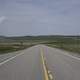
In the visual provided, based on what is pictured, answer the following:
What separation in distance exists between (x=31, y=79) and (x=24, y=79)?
0.35m

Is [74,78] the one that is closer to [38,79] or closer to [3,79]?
[38,79]

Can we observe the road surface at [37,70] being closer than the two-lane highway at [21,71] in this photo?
No

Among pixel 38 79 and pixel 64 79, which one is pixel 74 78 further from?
pixel 38 79

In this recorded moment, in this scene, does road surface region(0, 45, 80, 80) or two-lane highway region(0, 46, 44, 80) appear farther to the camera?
road surface region(0, 45, 80, 80)

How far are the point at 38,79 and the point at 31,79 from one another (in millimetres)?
324

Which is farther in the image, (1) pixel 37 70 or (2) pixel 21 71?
(1) pixel 37 70

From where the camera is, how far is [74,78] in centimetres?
1343

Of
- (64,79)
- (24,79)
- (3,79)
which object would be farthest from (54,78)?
(3,79)

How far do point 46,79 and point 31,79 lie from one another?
684 millimetres

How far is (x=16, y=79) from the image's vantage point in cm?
1289

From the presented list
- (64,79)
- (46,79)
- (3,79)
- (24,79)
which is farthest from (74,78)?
(3,79)

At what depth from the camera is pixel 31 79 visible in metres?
12.8

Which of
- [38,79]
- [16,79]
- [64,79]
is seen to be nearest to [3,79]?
[16,79]

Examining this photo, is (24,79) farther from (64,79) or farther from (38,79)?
(64,79)
